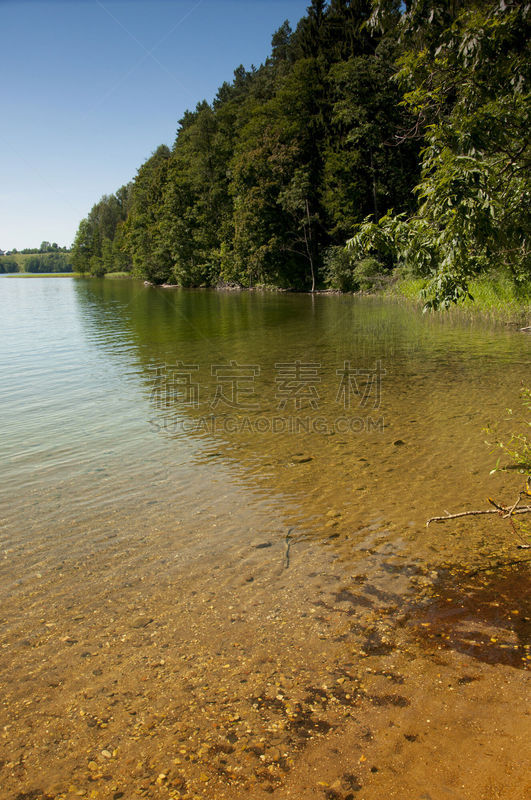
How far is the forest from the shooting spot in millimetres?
7156

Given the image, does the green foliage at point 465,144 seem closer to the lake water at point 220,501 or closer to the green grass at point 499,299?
the lake water at point 220,501

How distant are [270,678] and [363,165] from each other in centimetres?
4849

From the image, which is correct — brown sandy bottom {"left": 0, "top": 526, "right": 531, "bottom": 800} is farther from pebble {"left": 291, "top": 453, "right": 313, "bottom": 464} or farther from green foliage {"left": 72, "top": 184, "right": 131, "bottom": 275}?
green foliage {"left": 72, "top": 184, "right": 131, "bottom": 275}

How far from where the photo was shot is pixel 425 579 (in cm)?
414

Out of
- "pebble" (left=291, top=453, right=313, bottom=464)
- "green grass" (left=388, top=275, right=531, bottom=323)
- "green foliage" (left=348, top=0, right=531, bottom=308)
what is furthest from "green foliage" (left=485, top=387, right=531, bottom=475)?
"green grass" (left=388, top=275, right=531, bottom=323)

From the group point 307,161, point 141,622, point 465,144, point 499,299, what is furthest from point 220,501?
point 307,161

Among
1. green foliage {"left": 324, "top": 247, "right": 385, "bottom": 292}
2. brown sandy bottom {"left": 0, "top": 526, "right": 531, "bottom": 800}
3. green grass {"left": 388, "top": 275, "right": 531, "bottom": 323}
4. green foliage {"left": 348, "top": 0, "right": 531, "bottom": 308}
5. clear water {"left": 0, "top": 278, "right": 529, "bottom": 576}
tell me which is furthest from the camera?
green foliage {"left": 324, "top": 247, "right": 385, "bottom": 292}

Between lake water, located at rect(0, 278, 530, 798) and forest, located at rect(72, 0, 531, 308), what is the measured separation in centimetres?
263

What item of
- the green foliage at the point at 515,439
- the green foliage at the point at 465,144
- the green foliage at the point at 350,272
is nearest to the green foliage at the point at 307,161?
the green foliage at the point at 350,272

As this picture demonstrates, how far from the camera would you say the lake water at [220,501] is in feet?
11.6

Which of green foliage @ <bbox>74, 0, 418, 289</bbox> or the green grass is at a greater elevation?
green foliage @ <bbox>74, 0, 418, 289</bbox>

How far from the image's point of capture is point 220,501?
233 inches

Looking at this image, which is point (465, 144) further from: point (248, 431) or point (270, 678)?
point (270, 678)

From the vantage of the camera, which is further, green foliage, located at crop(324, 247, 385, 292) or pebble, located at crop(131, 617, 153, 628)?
green foliage, located at crop(324, 247, 385, 292)
